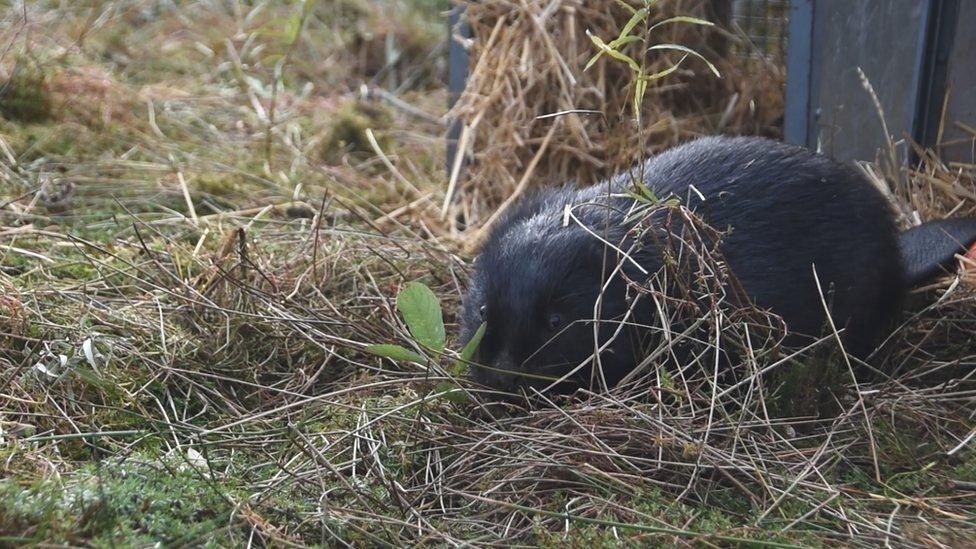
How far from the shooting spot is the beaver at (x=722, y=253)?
10.9 ft

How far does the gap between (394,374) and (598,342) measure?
2.07 feet

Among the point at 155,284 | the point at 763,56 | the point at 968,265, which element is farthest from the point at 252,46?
the point at 968,265

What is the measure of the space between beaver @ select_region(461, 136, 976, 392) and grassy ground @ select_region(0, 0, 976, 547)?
0.18 meters

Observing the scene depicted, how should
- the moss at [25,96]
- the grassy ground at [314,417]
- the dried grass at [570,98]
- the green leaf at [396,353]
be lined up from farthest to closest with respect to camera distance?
the moss at [25,96], the dried grass at [570,98], the green leaf at [396,353], the grassy ground at [314,417]

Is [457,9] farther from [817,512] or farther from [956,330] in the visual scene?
[817,512]

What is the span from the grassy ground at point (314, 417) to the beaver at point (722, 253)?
0.59ft

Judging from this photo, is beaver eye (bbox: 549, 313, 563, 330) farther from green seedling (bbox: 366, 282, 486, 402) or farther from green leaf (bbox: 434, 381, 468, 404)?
green leaf (bbox: 434, 381, 468, 404)

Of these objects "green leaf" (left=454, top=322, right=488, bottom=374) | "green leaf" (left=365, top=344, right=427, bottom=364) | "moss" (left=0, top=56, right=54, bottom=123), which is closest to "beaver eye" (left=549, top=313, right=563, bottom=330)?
"green leaf" (left=454, top=322, right=488, bottom=374)

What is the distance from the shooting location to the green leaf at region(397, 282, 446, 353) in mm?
3201

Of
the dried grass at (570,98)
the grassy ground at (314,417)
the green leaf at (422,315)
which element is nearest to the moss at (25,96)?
the grassy ground at (314,417)

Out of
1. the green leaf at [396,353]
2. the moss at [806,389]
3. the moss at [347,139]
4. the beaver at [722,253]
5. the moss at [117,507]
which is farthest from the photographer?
the moss at [347,139]

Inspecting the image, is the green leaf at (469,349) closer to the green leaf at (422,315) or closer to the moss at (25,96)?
the green leaf at (422,315)

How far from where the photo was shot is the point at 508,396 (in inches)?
129

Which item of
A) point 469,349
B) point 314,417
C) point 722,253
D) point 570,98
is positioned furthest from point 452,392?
point 570,98
